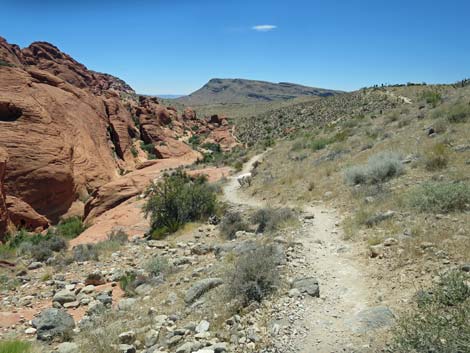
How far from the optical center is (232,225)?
440 inches

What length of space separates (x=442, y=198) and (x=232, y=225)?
18.0ft

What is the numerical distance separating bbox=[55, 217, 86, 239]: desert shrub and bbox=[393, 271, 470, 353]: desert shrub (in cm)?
1499

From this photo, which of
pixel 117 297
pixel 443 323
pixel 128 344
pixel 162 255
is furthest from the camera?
pixel 162 255

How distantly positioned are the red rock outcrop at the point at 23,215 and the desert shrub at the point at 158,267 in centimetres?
1053

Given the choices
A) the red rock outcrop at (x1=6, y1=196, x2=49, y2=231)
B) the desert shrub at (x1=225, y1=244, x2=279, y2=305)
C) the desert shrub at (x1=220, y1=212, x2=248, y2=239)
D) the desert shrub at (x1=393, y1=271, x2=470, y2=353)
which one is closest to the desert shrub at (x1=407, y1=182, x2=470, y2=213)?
the desert shrub at (x1=393, y1=271, x2=470, y2=353)

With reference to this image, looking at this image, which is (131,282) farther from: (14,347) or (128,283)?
(14,347)

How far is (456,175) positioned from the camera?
944 centimetres

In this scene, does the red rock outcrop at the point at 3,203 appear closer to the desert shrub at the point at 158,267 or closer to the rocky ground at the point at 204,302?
the rocky ground at the point at 204,302

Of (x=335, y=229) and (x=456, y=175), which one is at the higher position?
(x=456, y=175)

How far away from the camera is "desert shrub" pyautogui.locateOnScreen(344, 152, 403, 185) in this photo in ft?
37.5

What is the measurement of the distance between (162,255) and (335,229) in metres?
4.67

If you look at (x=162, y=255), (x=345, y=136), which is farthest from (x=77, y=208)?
(x=345, y=136)

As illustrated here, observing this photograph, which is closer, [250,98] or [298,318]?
[298,318]

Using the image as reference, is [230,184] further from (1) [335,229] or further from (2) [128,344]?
(2) [128,344]
